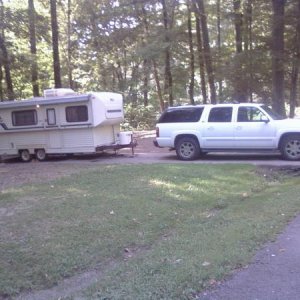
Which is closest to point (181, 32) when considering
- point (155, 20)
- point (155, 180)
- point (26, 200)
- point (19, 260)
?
point (155, 20)

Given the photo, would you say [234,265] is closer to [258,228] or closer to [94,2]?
[258,228]

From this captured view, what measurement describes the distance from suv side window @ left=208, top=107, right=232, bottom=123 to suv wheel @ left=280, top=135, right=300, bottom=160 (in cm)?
196

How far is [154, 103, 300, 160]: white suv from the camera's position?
14.8m

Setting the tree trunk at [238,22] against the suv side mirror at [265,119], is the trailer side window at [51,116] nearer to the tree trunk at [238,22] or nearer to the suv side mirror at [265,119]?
the suv side mirror at [265,119]

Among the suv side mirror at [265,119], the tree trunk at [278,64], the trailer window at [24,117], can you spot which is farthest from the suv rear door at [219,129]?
the trailer window at [24,117]

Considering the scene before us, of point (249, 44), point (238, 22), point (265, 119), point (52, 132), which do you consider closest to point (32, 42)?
point (52, 132)

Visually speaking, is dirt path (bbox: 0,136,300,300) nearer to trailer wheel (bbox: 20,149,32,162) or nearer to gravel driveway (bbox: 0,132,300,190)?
gravel driveway (bbox: 0,132,300,190)

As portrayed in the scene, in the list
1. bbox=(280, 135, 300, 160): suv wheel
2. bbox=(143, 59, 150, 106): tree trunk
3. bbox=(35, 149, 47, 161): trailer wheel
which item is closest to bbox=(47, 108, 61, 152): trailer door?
bbox=(35, 149, 47, 161): trailer wheel

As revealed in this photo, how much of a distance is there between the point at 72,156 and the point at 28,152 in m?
1.74

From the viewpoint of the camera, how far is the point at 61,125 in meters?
18.2

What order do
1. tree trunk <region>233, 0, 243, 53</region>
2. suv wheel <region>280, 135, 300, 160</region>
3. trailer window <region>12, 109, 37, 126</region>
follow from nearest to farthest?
1. suv wheel <region>280, 135, 300, 160</region>
2. trailer window <region>12, 109, 37, 126</region>
3. tree trunk <region>233, 0, 243, 53</region>

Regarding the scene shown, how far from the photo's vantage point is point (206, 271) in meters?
5.54

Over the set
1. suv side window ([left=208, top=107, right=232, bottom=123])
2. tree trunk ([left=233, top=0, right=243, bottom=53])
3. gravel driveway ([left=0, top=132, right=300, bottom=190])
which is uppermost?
tree trunk ([left=233, top=0, right=243, bottom=53])

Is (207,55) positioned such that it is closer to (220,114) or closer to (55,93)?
(55,93)
